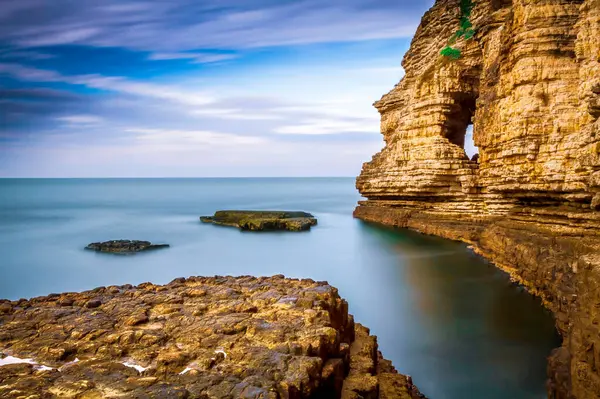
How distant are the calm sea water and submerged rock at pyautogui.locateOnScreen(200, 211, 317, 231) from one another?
0.91m

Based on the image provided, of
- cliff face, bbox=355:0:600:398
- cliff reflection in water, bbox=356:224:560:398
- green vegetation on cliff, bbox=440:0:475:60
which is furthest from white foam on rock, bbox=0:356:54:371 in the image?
green vegetation on cliff, bbox=440:0:475:60

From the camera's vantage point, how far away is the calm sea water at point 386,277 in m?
6.90

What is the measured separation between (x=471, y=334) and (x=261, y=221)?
1523cm

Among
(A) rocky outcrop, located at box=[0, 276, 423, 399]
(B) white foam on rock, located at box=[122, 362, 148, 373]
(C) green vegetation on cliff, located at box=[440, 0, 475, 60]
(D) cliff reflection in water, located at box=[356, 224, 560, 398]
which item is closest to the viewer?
(A) rocky outcrop, located at box=[0, 276, 423, 399]

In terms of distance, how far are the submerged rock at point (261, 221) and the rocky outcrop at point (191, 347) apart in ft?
52.2

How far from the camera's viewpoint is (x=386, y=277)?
12930 millimetres

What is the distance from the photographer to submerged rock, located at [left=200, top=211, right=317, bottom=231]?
22.3 meters

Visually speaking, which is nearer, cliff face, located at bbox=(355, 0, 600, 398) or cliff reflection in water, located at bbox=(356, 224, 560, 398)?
cliff reflection in water, located at bbox=(356, 224, 560, 398)

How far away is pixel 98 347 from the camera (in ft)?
14.4

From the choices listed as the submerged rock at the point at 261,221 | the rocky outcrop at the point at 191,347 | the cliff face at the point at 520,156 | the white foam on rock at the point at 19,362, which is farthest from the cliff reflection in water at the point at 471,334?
the submerged rock at the point at 261,221

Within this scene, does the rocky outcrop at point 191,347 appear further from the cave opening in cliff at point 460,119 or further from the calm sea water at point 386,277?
the cave opening in cliff at point 460,119

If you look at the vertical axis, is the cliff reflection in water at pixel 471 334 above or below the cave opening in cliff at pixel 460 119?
below

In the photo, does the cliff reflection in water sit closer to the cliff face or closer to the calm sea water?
the calm sea water

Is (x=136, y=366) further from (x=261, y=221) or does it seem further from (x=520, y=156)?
(x=261, y=221)
